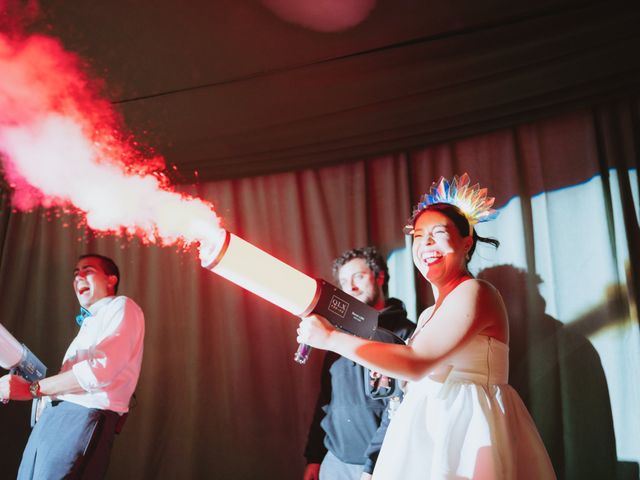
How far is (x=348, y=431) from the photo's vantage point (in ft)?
8.68

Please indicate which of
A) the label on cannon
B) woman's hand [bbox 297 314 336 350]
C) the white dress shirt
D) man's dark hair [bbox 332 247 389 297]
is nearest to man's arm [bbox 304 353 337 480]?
man's dark hair [bbox 332 247 389 297]

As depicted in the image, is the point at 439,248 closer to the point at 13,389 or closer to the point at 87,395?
the point at 87,395

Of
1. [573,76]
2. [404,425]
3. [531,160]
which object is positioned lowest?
[404,425]

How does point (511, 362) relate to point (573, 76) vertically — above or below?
below

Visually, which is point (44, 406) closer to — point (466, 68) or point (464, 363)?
point (464, 363)

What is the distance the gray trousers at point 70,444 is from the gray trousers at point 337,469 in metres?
1.07

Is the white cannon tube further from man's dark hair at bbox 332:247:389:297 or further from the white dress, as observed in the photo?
man's dark hair at bbox 332:247:389:297

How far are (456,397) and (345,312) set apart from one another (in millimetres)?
453

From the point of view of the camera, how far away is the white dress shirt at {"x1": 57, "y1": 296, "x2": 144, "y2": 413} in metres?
2.60

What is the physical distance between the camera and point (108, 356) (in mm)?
2641

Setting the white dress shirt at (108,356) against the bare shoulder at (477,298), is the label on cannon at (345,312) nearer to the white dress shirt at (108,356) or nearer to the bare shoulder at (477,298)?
the bare shoulder at (477,298)

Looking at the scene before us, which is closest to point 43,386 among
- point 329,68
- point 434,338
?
point 434,338

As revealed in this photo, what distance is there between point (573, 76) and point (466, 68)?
539mm

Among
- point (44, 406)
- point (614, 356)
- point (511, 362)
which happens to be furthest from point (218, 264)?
point (614, 356)
